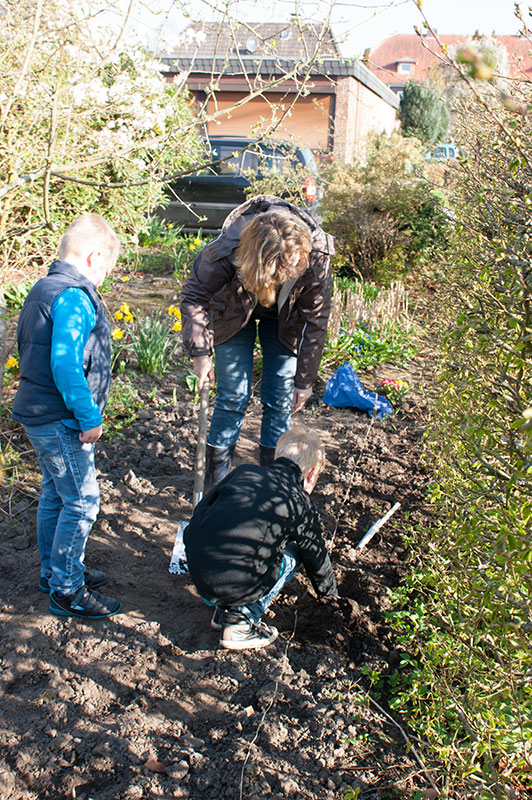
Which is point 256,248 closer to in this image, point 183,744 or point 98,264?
point 98,264

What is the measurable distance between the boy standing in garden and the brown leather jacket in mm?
586

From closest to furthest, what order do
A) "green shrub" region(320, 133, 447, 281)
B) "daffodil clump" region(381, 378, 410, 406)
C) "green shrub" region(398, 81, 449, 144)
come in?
"daffodil clump" region(381, 378, 410, 406) → "green shrub" region(320, 133, 447, 281) → "green shrub" region(398, 81, 449, 144)

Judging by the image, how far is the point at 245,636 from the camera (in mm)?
2508

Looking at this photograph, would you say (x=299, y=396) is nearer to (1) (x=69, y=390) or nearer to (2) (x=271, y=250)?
(2) (x=271, y=250)

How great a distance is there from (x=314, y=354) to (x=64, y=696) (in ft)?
6.10

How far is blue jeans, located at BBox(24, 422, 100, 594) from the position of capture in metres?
2.45

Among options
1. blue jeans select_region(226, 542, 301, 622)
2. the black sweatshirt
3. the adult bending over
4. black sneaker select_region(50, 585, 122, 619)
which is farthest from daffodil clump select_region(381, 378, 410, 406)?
black sneaker select_region(50, 585, 122, 619)

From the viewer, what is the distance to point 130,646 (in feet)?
8.17

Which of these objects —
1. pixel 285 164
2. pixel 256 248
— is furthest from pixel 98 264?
pixel 285 164

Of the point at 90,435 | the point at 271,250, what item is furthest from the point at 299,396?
the point at 90,435

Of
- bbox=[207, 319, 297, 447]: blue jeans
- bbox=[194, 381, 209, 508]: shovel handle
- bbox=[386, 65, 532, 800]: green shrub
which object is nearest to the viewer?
bbox=[386, 65, 532, 800]: green shrub

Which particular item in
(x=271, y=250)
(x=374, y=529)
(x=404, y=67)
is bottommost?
(x=374, y=529)

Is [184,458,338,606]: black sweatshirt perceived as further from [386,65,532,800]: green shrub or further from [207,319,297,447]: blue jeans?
[207,319,297,447]: blue jeans

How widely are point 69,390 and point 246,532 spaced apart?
2.75ft
